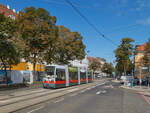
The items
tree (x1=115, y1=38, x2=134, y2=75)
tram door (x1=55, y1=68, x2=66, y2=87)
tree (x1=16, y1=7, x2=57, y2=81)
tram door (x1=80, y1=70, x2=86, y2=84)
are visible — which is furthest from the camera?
tree (x1=115, y1=38, x2=134, y2=75)

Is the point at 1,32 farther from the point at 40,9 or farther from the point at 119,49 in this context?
the point at 119,49

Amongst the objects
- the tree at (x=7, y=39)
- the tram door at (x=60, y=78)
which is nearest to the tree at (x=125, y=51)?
the tram door at (x=60, y=78)

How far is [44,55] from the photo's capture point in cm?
3503

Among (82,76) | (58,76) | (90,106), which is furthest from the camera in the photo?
(82,76)

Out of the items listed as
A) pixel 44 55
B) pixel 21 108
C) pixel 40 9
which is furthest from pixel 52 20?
pixel 21 108

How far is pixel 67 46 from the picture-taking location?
4434 centimetres

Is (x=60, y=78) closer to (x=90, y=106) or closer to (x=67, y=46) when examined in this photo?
(x=90, y=106)

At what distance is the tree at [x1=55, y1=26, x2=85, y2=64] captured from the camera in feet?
144

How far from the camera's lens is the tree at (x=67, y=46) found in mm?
43956

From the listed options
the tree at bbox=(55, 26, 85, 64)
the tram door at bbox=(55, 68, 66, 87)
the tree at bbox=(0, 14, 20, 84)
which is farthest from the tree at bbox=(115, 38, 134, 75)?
the tree at bbox=(0, 14, 20, 84)

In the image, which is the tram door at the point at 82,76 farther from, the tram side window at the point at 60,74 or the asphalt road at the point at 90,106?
the asphalt road at the point at 90,106

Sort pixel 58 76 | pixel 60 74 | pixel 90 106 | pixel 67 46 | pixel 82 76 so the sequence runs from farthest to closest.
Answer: pixel 67 46 → pixel 82 76 → pixel 60 74 → pixel 58 76 → pixel 90 106

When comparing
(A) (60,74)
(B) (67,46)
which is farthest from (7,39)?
(B) (67,46)

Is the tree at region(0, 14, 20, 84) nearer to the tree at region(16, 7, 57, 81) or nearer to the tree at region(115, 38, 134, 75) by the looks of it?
the tree at region(16, 7, 57, 81)
